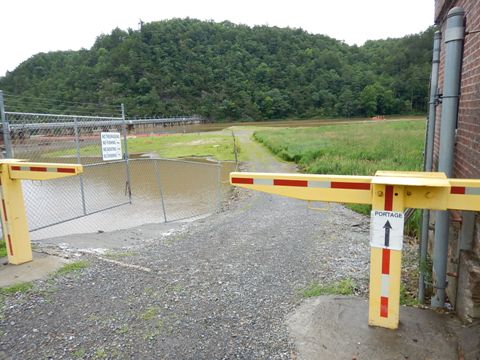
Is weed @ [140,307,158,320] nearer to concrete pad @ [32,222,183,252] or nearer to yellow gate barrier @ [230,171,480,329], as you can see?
yellow gate barrier @ [230,171,480,329]

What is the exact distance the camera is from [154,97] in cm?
9688

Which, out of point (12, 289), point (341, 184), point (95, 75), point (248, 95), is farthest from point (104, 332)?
point (248, 95)

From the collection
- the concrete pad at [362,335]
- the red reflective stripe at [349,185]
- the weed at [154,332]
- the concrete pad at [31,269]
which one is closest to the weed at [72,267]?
the concrete pad at [31,269]

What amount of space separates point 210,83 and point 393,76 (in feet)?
A: 182

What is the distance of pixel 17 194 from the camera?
529cm

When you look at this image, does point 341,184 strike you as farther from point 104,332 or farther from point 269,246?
point 269,246

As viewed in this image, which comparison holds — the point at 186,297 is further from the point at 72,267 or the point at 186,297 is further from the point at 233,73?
the point at 233,73

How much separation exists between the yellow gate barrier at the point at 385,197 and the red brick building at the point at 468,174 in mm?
730

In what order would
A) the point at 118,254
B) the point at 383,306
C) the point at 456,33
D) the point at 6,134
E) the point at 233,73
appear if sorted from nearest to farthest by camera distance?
the point at 383,306 < the point at 456,33 < the point at 118,254 < the point at 6,134 < the point at 233,73

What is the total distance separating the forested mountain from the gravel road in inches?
3070

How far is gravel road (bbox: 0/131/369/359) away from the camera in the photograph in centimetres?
340

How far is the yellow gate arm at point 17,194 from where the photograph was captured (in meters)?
4.95

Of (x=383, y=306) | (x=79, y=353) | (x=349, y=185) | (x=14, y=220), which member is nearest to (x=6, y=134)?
(x=14, y=220)

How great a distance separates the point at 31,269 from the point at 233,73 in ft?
403
